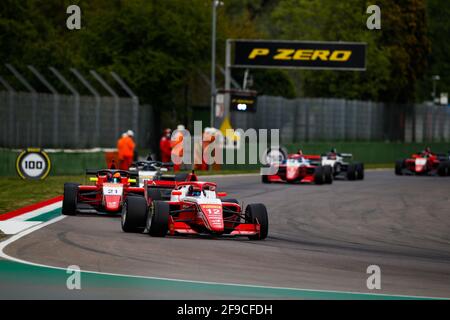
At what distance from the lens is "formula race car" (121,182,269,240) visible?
53.7ft

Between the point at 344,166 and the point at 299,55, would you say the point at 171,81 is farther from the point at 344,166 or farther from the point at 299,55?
the point at 344,166

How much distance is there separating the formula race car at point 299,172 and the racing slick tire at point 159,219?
18586 millimetres

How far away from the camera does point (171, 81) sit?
174ft

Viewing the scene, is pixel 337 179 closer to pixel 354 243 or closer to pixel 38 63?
pixel 38 63

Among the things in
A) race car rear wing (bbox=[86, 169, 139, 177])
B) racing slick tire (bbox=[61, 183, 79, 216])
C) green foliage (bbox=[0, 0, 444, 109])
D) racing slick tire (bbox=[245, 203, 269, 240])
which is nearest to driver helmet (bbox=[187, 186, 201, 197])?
racing slick tire (bbox=[245, 203, 269, 240])

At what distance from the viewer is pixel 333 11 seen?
6531 centimetres

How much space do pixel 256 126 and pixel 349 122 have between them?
309 inches

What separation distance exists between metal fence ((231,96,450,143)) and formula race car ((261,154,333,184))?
11922 mm

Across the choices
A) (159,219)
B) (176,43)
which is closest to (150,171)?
(159,219)

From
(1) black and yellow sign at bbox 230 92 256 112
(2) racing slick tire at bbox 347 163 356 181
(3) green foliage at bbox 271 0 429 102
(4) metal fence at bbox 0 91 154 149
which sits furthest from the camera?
(3) green foliage at bbox 271 0 429 102

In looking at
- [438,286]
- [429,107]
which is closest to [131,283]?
[438,286]

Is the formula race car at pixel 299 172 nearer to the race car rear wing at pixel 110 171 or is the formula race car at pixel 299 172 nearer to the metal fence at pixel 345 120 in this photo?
the metal fence at pixel 345 120

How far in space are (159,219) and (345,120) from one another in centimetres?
3831

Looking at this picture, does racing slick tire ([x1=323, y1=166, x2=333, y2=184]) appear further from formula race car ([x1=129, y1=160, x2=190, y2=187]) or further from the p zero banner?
formula race car ([x1=129, y1=160, x2=190, y2=187])
